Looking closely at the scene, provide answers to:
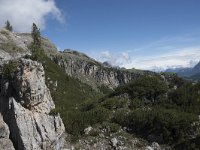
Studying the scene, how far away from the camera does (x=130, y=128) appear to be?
6328 centimetres

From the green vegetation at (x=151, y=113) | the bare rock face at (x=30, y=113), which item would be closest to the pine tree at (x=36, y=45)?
the bare rock face at (x=30, y=113)

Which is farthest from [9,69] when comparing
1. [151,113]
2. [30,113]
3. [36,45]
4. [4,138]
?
[151,113]

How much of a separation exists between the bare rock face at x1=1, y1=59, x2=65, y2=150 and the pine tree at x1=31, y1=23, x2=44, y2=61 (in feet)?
7.70

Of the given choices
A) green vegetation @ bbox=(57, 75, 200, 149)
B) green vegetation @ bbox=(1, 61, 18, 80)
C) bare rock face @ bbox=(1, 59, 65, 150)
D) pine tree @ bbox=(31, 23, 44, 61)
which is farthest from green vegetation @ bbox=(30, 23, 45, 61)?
green vegetation @ bbox=(57, 75, 200, 149)

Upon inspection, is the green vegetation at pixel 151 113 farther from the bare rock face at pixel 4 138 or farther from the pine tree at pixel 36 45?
the pine tree at pixel 36 45

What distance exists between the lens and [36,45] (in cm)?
6556

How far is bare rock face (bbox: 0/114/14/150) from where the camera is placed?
52781 millimetres

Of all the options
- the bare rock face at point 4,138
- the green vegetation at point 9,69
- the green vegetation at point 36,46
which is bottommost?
the bare rock face at point 4,138

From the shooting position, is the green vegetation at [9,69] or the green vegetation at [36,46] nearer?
the green vegetation at [9,69]

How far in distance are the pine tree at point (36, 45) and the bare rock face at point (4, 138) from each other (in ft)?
42.8

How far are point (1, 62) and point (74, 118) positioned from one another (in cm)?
1763

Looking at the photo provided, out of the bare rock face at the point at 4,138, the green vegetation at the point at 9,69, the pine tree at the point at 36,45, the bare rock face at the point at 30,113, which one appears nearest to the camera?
the bare rock face at the point at 4,138

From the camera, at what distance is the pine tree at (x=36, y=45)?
5938cm

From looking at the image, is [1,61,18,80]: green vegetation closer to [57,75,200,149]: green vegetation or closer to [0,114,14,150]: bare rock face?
[0,114,14,150]: bare rock face
